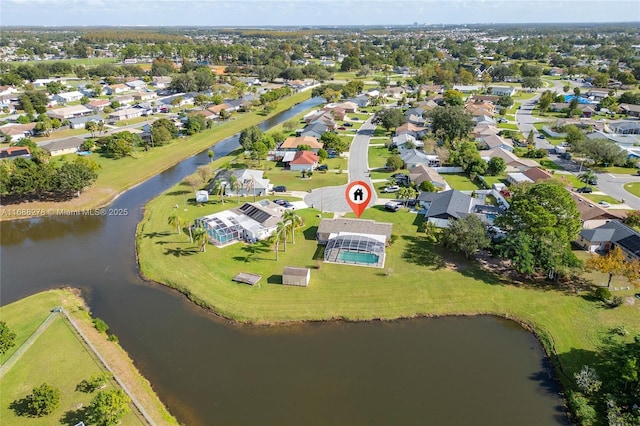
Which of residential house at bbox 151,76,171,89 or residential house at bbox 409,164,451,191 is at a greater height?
residential house at bbox 151,76,171,89

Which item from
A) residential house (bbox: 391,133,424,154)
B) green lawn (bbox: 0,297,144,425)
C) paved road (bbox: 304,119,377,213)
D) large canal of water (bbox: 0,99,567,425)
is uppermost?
residential house (bbox: 391,133,424,154)

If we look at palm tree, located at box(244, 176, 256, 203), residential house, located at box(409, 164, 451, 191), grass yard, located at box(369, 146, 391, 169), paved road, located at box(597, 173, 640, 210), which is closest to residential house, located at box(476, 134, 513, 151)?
paved road, located at box(597, 173, 640, 210)

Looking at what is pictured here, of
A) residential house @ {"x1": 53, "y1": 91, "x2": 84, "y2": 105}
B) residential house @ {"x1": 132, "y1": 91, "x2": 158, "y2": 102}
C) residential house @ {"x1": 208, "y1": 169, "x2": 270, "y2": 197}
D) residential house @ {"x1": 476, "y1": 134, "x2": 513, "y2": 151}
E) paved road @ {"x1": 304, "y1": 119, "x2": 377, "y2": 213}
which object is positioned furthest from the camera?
residential house @ {"x1": 132, "y1": 91, "x2": 158, "y2": 102}

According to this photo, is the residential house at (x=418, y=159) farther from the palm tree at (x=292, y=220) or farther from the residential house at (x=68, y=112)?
the residential house at (x=68, y=112)

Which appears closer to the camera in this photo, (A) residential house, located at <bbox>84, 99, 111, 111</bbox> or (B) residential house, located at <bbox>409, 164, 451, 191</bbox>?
(B) residential house, located at <bbox>409, 164, 451, 191</bbox>

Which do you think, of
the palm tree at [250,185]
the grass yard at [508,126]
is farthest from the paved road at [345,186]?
the grass yard at [508,126]

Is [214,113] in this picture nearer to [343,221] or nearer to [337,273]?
[343,221]

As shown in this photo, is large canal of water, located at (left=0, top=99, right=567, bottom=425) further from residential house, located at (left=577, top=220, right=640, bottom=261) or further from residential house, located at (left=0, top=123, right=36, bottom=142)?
residential house, located at (left=0, top=123, right=36, bottom=142)
